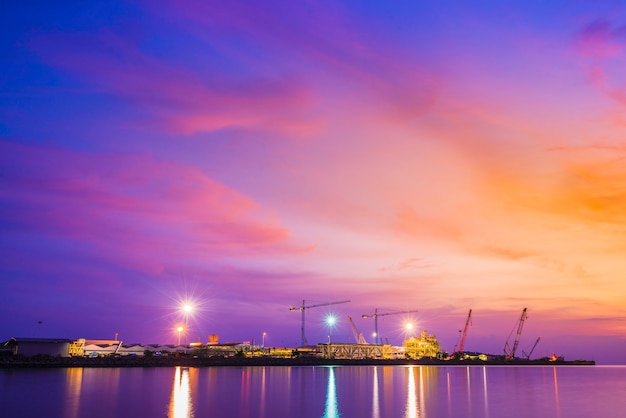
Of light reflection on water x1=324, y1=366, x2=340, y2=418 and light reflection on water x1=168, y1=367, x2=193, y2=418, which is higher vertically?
light reflection on water x1=168, y1=367, x2=193, y2=418

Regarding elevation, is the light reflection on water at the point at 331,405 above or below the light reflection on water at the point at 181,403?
below

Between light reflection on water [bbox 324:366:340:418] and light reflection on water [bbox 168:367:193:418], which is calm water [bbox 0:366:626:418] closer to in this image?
light reflection on water [bbox 324:366:340:418]

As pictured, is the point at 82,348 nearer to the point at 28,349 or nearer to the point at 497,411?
the point at 28,349

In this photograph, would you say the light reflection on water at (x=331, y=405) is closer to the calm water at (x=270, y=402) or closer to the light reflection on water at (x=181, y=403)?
the calm water at (x=270, y=402)

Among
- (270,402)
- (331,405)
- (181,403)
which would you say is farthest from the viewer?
(270,402)

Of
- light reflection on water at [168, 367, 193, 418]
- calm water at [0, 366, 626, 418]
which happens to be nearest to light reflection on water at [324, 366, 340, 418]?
calm water at [0, 366, 626, 418]

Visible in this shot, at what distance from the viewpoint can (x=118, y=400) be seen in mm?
68938

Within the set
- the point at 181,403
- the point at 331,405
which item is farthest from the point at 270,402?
the point at 181,403

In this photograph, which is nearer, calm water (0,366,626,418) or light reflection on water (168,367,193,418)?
light reflection on water (168,367,193,418)

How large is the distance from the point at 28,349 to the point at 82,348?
37494 mm

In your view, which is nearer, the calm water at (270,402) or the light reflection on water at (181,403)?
the light reflection on water at (181,403)

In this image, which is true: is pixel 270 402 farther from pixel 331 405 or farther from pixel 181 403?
pixel 181 403

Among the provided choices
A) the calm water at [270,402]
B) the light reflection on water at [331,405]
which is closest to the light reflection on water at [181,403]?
the calm water at [270,402]

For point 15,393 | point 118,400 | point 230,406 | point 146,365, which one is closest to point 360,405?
point 230,406
